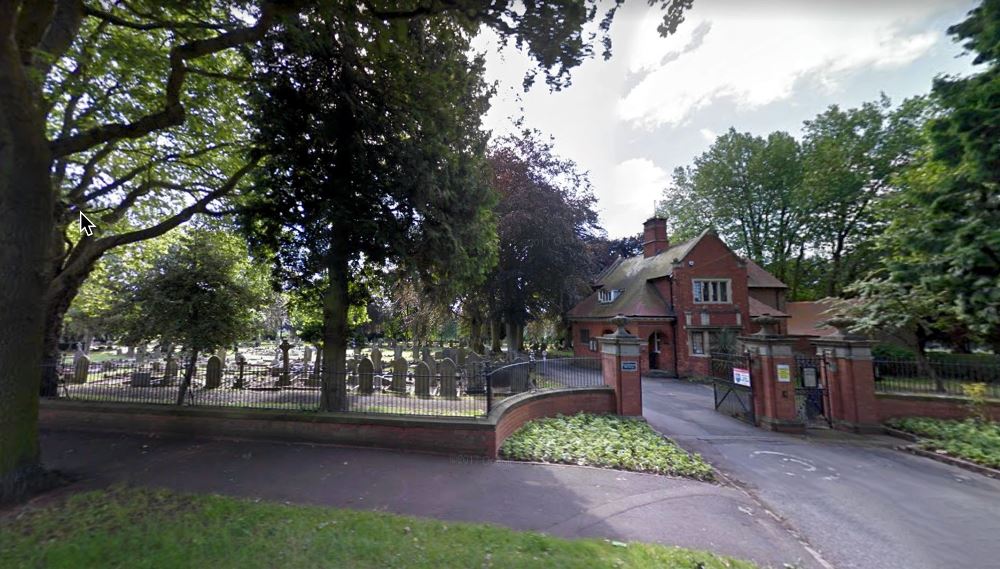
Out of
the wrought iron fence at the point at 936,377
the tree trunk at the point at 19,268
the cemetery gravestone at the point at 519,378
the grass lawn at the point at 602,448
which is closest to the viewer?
the tree trunk at the point at 19,268

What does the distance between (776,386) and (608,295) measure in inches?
731

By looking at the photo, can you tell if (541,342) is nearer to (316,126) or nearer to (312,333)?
(312,333)

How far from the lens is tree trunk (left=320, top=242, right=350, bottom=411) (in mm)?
8227

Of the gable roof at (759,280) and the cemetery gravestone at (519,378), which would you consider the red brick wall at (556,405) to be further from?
the gable roof at (759,280)

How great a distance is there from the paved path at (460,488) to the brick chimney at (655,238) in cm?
2518

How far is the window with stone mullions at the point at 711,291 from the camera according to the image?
24.1m

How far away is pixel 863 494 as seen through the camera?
6547 mm

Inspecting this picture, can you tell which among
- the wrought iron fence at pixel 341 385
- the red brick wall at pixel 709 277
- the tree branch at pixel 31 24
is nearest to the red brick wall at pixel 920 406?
the wrought iron fence at pixel 341 385

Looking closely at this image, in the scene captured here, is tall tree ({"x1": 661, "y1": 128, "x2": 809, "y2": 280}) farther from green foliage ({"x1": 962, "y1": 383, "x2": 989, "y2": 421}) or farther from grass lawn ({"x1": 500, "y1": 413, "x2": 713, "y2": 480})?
grass lawn ({"x1": 500, "y1": 413, "x2": 713, "y2": 480})

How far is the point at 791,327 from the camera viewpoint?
29.1m

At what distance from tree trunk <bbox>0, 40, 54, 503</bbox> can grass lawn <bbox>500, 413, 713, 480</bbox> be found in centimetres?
710

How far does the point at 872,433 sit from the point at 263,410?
15.4 m

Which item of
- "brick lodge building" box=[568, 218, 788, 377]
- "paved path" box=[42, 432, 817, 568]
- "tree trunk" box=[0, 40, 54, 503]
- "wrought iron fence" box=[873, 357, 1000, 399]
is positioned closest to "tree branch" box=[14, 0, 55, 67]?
"tree trunk" box=[0, 40, 54, 503]

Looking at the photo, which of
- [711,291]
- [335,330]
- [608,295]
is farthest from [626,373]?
[608,295]
